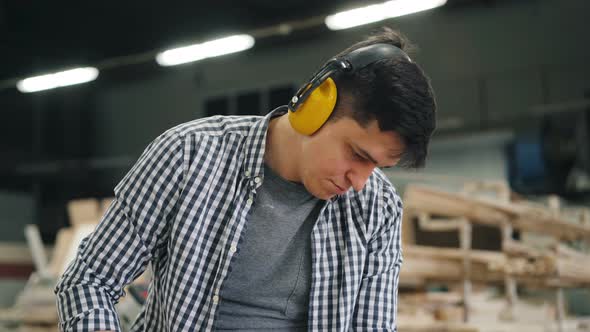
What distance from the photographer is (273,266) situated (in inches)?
52.6

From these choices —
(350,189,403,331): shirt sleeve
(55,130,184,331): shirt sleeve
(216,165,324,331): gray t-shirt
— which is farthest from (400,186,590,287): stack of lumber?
(55,130,184,331): shirt sleeve

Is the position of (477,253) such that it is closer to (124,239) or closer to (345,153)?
(345,153)

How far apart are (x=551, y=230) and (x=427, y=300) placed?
2.40 feet

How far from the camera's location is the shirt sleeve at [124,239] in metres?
1.19

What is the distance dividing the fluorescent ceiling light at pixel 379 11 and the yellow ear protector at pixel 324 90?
559 centimetres

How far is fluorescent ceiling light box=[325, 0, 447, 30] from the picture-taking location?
259 inches

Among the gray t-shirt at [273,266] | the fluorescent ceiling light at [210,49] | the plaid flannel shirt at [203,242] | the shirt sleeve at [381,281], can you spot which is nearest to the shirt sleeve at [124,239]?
the plaid flannel shirt at [203,242]

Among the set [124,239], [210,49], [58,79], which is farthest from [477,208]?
[58,79]

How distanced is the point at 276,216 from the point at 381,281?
30cm

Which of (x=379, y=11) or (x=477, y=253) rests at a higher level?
(x=379, y=11)

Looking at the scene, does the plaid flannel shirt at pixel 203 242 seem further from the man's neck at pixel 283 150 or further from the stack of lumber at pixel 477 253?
A: the stack of lumber at pixel 477 253

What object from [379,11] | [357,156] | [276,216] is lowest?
[276,216]

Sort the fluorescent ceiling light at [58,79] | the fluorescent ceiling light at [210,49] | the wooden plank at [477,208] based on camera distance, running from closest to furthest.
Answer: the wooden plank at [477,208]
the fluorescent ceiling light at [210,49]
the fluorescent ceiling light at [58,79]

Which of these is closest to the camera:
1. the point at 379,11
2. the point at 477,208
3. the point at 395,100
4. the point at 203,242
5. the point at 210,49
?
the point at 395,100
